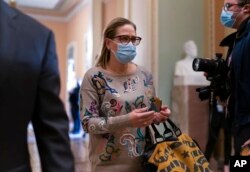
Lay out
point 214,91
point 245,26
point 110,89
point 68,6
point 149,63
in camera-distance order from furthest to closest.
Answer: point 68,6 → point 149,63 → point 214,91 → point 245,26 → point 110,89

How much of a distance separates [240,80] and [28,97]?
1.27m

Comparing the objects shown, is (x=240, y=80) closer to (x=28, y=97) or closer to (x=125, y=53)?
(x=125, y=53)

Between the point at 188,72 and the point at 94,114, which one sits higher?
the point at 94,114

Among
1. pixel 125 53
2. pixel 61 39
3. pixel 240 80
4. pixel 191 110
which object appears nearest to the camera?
pixel 240 80

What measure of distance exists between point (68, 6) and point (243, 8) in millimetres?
10506

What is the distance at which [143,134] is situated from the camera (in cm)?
187

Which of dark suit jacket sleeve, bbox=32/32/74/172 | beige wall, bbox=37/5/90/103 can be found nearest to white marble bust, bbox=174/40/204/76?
dark suit jacket sleeve, bbox=32/32/74/172

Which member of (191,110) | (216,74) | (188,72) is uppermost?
(216,74)

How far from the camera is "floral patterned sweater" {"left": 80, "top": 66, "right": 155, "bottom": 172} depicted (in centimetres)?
182

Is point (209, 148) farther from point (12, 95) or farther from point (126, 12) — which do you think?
point (12, 95)

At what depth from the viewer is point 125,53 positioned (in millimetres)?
2051

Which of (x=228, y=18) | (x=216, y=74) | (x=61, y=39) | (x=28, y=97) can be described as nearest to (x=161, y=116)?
(x=216, y=74)

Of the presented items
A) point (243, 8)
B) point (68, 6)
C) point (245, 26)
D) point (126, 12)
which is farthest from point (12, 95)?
point (68, 6)

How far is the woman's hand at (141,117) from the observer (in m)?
1.68
